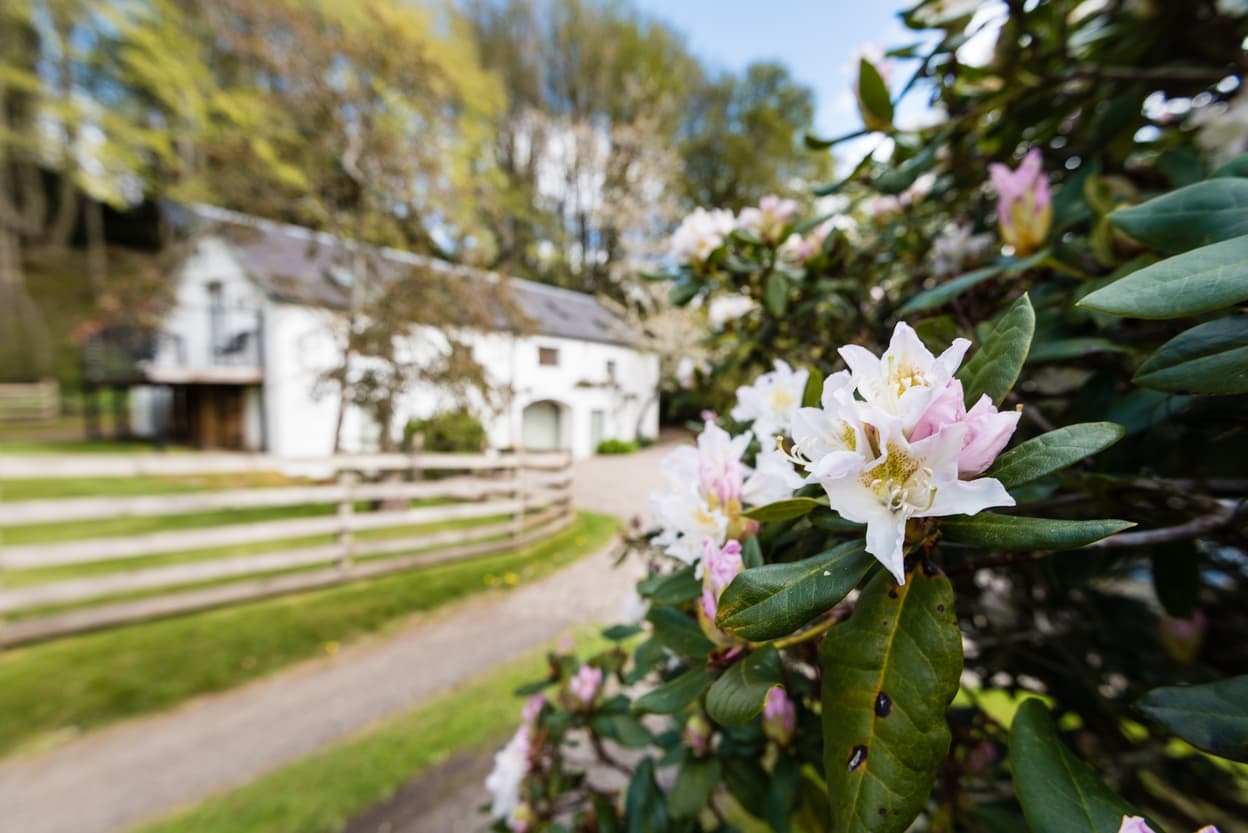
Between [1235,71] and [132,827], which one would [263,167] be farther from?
[1235,71]

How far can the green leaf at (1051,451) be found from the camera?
261mm

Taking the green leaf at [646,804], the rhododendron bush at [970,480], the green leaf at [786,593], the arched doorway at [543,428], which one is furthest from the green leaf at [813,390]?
the arched doorway at [543,428]

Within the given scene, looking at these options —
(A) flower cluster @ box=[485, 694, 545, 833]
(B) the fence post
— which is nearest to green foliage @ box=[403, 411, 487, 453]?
(B) the fence post

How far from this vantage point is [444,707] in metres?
2.19

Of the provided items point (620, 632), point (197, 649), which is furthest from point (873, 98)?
point (197, 649)

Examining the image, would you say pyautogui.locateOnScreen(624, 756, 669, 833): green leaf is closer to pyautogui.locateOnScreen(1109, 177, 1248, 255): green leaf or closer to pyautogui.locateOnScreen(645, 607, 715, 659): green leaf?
pyautogui.locateOnScreen(645, 607, 715, 659): green leaf

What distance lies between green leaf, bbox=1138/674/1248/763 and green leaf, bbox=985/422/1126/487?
0.19 metres

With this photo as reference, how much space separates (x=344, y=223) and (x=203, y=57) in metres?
10.1

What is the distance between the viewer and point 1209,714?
1.05 ft

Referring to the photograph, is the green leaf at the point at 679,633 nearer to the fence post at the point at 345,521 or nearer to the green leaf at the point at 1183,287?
the green leaf at the point at 1183,287

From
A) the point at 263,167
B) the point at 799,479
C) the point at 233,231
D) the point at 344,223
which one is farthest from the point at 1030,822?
the point at 233,231

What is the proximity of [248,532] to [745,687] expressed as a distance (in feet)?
11.9

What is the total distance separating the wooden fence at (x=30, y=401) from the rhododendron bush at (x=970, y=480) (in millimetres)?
17465

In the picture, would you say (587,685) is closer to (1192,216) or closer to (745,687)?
(745,687)
